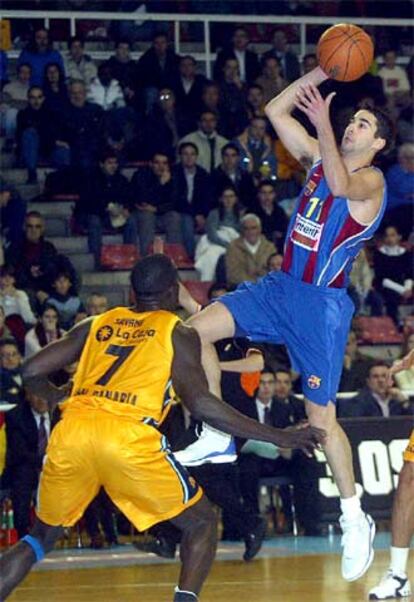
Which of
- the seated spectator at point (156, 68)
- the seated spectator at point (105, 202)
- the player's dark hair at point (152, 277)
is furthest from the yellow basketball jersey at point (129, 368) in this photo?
the seated spectator at point (156, 68)

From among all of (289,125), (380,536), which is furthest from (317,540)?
(289,125)

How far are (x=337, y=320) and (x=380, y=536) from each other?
17.3ft

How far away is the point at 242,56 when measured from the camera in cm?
2014

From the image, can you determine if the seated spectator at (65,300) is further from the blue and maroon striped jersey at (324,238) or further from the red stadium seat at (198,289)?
the blue and maroon striped jersey at (324,238)

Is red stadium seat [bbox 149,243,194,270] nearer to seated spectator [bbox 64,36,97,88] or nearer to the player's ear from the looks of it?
seated spectator [bbox 64,36,97,88]

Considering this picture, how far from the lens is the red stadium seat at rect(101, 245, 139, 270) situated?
1764 cm

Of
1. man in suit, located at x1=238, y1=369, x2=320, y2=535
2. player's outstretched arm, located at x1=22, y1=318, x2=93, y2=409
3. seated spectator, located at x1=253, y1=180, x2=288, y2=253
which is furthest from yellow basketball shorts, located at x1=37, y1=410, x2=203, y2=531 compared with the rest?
seated spectator, located at x1=253, y1=180, x2=288, y2=253

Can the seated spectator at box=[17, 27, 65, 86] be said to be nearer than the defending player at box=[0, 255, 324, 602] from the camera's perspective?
No

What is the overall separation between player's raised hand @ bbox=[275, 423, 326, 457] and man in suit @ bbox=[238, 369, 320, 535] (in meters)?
6.13

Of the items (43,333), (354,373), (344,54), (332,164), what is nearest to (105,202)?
(43,333)

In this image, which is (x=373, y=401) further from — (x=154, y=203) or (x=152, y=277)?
(x=152, y=277)

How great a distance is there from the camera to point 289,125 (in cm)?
1005

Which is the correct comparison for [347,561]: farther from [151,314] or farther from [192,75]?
[192,75]

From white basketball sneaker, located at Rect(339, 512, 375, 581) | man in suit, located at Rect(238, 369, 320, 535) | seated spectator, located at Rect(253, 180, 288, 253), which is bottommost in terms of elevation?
man in suit, located at Rect(238, 369, 320, 535)
